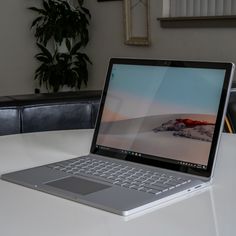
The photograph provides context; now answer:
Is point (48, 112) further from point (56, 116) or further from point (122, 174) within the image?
point (122, 174)

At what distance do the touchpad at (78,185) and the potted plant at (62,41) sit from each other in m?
3.36

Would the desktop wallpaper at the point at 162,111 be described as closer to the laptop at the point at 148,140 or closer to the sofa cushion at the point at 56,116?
the laptop at the point at 148,140

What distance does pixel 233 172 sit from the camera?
1025 mm

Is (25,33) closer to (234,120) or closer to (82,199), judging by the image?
(234,120)

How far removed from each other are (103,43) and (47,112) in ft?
7.75

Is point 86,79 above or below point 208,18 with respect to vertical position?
below

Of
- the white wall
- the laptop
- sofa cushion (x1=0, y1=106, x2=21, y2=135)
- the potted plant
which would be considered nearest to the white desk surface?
the laptop

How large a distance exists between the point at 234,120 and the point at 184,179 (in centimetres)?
90

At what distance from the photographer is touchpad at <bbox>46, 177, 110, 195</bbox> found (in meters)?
0.89

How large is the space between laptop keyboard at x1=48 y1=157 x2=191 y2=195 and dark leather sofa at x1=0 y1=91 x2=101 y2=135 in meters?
0.84

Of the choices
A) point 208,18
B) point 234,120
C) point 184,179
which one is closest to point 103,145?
point 184,179

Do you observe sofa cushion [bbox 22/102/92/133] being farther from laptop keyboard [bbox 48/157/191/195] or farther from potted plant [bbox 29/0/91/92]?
potted plant [bbox 29/0/91/92]

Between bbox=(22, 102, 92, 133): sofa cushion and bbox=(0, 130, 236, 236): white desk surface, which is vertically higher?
bbox=(0, 130, 236, 236): white desk surface

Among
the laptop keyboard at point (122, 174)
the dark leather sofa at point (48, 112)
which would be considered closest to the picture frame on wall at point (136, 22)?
the dark leather sofa at point (48, 112)
